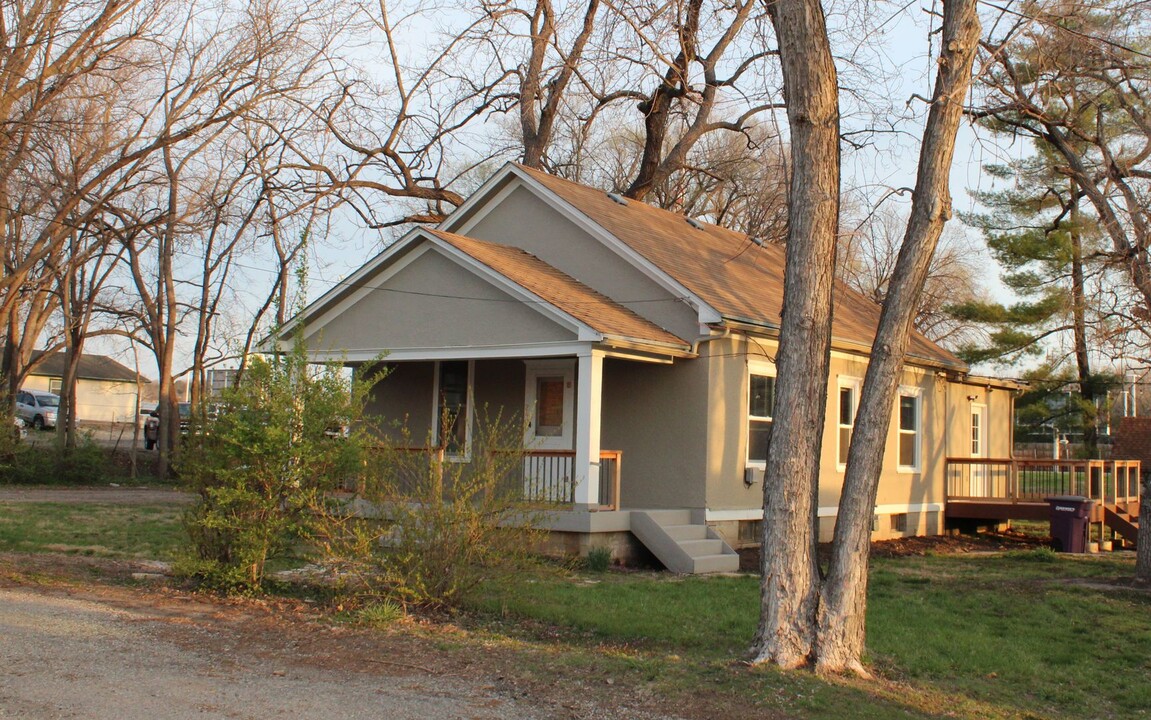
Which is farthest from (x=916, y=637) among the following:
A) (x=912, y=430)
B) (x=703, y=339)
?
(x=912, y=430)

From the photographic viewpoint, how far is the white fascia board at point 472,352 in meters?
13.7

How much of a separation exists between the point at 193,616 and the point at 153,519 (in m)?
9.75

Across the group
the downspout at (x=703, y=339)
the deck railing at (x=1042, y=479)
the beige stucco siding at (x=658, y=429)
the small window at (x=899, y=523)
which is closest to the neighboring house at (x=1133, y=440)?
the deck railing at (x=1042, y=479)

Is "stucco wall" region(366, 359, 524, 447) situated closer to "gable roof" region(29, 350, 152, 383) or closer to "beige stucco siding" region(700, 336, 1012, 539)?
"beige stucco siding" region(700, 336, 1012, 539)

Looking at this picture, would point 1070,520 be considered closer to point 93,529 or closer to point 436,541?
point 436,541

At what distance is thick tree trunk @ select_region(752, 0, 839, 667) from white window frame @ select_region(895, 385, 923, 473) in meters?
11.6

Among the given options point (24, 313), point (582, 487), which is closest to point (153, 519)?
point (582, 487)

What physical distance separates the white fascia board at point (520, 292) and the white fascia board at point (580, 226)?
1.98 meters

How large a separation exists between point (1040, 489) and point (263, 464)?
52.9 feet

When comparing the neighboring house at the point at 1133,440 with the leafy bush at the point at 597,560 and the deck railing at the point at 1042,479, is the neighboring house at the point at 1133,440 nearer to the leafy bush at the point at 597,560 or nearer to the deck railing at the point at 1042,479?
the deck railing at the point at 1042,479

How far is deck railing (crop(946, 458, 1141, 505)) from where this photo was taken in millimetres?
18984

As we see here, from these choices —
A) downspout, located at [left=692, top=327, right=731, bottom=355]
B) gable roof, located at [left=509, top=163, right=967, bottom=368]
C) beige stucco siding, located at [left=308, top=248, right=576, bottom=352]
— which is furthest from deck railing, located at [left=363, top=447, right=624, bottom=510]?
gable roof, located at [left=509, top=163, right=967, bottom=368]

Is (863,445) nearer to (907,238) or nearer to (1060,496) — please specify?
(907,238)

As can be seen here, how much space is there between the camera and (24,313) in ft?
120
